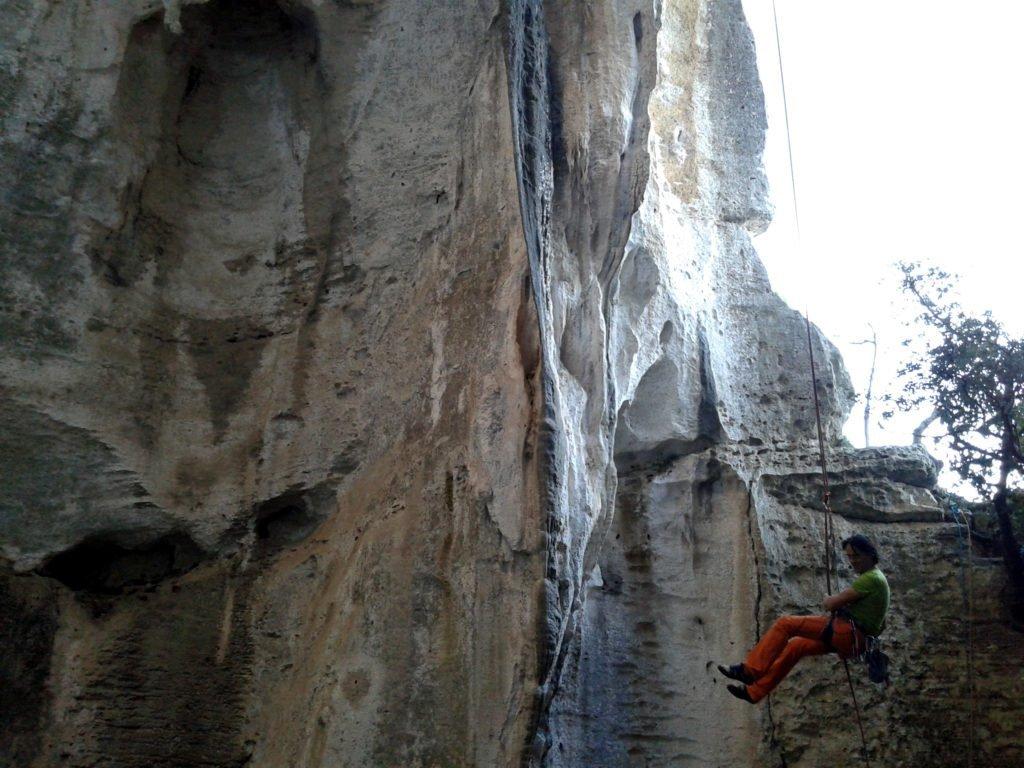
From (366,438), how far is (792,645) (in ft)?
8.35

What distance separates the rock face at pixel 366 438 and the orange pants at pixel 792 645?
42.4 inches

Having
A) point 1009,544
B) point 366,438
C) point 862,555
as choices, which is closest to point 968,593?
point 1009,544

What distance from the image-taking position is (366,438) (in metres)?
5.64

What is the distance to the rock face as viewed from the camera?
5094 millimetres

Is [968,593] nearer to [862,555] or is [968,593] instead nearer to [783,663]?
[862,555]

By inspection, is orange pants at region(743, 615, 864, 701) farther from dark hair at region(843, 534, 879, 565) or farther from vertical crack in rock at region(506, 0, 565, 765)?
vertical crack in rock at region(506, 0, 565, 765)

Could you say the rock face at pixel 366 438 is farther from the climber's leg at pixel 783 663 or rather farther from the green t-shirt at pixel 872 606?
the green t-shirt at pixel 872 606

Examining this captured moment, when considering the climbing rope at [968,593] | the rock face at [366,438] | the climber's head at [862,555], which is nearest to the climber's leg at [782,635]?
the climber's head at [862,555]

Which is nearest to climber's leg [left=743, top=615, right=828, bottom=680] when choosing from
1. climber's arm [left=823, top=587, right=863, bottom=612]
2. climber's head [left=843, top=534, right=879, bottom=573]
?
climber's arm [left=823, top=587, right=863, bottom=612]

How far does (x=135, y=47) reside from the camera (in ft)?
19.6

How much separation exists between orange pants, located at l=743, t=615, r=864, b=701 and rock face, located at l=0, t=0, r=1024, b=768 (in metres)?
1.08

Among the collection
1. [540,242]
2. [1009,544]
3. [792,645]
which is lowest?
[792,645]

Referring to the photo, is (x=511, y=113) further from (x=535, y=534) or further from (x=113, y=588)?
(x=113, y=588)

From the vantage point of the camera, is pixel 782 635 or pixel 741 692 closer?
pixel 741 692
